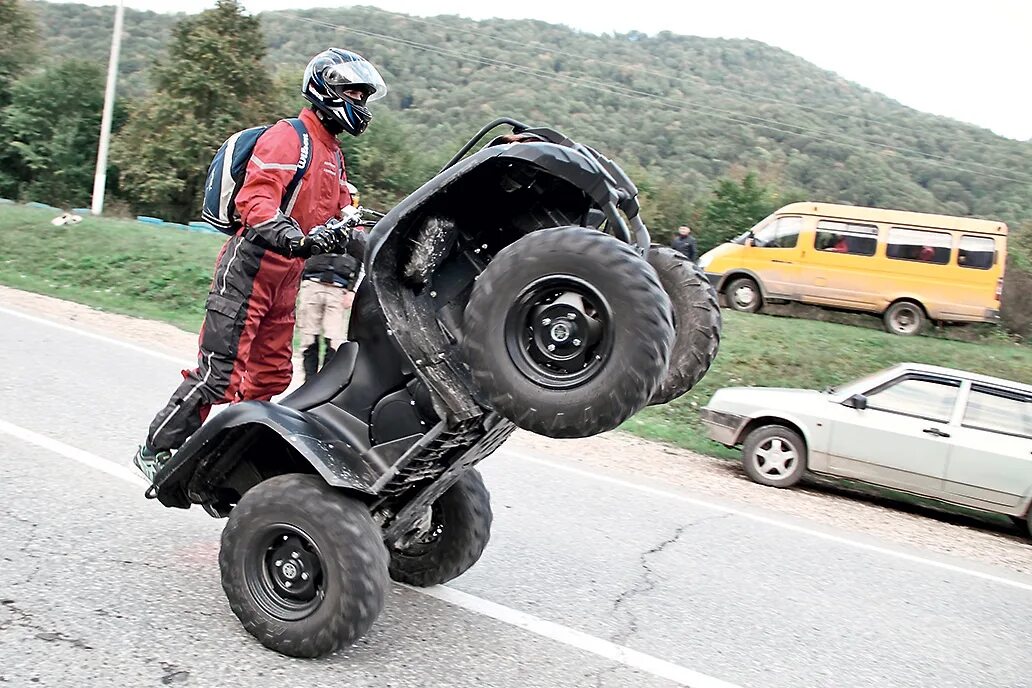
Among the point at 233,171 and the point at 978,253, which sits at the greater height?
the point at 233,171

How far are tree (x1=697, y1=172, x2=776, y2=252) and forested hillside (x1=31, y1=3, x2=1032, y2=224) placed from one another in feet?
5.92

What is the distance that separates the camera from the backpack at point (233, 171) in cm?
407

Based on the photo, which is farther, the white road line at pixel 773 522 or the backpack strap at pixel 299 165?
the white road line at pixel 773 522

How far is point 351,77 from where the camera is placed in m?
4.04

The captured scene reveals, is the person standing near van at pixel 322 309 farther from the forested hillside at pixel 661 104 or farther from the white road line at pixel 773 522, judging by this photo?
the forested hillside at pixel 661 104

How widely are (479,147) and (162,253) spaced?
1445 centimetres

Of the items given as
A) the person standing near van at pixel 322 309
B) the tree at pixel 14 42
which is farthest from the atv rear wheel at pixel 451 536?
the tree at pixel 14 42

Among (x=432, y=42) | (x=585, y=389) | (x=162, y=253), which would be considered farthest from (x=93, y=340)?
(x=432, y=42)

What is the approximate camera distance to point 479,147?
12.4 ft

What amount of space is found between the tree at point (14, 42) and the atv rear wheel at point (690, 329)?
155 feet

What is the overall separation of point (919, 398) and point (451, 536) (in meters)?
6.40

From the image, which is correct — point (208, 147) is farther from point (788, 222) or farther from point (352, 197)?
point (352, 197)

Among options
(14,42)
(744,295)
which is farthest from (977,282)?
(14,42)

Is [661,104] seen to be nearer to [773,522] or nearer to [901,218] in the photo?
[901,218]
